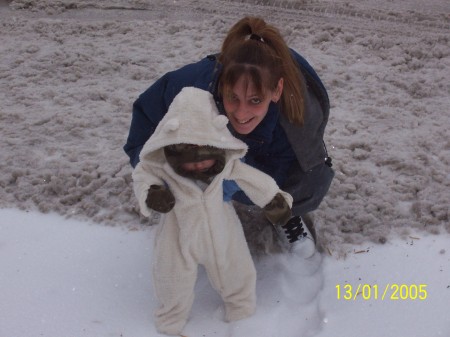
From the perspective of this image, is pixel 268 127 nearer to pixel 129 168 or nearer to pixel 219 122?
pixel 219 122

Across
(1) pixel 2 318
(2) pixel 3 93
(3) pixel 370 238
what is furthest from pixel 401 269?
(2) pixel 3 93

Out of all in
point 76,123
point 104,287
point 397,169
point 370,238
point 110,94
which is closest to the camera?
point 104,287

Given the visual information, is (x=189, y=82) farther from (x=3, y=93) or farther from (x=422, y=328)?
(x=3, y=93)

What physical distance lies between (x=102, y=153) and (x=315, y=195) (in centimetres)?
75

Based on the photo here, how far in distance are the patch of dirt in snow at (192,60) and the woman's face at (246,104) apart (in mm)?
479

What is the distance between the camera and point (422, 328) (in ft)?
4.43

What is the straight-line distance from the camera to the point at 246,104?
48.6 inches

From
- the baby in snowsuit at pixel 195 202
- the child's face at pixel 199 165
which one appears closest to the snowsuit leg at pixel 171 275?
the baby in snowsuit at pixel 195 202

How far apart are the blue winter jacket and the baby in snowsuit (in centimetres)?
12

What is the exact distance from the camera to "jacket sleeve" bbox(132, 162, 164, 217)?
1182mm

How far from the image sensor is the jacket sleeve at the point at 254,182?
1239 mm

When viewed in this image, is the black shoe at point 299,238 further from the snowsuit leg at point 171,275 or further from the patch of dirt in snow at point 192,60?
the snowsuit leg at point 171,275
